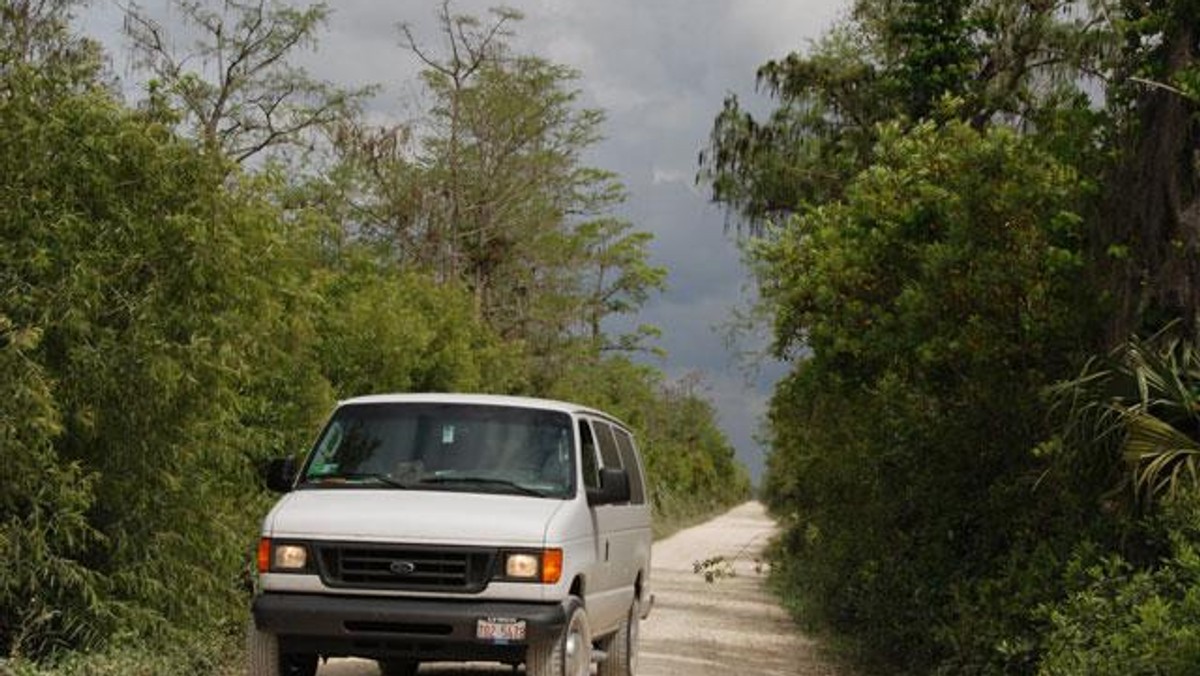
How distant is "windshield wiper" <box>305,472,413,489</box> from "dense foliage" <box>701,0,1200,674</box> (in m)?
4.34

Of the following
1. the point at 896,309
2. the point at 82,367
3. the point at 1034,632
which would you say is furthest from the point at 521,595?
the point at 896,309

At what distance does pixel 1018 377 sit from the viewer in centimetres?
1416

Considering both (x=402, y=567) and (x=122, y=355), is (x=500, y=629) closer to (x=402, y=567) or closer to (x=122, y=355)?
(x=402, y=567)

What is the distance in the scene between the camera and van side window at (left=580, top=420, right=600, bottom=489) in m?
10.7

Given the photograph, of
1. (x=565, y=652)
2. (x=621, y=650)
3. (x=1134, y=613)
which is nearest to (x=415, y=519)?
(x=565, y=652)

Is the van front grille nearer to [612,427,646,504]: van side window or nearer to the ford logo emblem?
the ford logo emblem

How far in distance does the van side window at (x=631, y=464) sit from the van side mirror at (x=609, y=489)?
1.83 m

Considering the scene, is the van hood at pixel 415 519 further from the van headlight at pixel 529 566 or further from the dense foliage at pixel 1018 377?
the dense foliage at pixel 1018 377

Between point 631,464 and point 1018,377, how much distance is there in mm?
3657

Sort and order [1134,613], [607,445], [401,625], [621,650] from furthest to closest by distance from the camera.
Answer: [621,650] < [607,445] < [1134,613] < [401,625]

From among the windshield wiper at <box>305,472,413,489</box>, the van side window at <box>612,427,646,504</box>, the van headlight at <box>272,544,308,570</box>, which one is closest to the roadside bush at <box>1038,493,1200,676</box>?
the van side window at <box>612,427,646,504</box>

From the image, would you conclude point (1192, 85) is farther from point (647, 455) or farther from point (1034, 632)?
point (647, 455)

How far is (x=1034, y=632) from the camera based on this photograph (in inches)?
476

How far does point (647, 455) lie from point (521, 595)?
5491 cm
